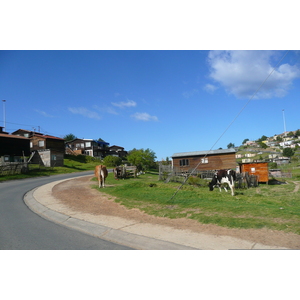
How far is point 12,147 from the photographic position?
4444 cm

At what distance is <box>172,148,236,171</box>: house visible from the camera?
34.8 m

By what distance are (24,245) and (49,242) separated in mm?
523

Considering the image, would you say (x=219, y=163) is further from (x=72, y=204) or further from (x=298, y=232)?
(x=298, y=232)

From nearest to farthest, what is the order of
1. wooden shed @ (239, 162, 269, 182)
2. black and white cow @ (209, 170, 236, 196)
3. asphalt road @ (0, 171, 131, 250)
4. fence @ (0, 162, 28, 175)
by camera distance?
asphalt road @ (0, 171, 131, 250)
black and white cow @ (209, 170, 236, 196)
wooden shed @ (239, 162, 269, 182)
fence @ (0, 162, 28, 175)

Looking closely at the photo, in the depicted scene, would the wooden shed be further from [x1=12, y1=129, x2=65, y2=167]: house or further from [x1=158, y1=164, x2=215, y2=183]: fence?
[x1=12, y1=129, x2=65, y2=167]: house

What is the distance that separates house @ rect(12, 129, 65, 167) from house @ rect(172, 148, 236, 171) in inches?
961

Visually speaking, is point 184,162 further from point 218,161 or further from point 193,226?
point 193,226

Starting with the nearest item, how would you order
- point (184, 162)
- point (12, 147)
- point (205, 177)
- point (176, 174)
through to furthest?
1. point (176, 174)
2. point (205, 177)
3. point (184, 162)
4. point (12, 147)

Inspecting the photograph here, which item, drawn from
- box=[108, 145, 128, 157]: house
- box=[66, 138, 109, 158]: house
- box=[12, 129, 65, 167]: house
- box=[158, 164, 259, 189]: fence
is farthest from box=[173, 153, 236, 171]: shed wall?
box=[108, 145, 128, 157]: house

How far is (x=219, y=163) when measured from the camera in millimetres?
35062

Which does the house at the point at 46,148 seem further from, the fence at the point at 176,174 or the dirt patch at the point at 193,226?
the dirt patch at the point at 193,226

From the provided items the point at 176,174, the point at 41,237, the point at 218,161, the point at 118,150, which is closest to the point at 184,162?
the point at 218,161

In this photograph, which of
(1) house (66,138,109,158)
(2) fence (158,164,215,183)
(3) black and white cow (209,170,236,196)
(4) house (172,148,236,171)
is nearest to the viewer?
(3) black and white cow (209,170,236,196)

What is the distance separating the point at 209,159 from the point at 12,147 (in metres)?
35.8
